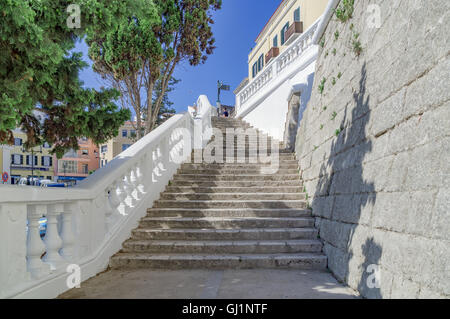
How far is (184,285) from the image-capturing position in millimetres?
3379

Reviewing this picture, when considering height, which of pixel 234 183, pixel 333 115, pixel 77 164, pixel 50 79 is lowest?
pixel 234 183

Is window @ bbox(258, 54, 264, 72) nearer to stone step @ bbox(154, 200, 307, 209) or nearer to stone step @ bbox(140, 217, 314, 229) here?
stone step @ bbox(154, 200, 307, 209)

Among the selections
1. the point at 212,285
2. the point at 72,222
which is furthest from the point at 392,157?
the point at 72,222

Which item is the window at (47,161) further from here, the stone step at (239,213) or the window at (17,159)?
the stone step at (239,213)

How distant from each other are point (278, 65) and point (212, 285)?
972 cm

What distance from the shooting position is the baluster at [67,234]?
3248 millimetres

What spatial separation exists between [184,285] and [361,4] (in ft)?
15.5

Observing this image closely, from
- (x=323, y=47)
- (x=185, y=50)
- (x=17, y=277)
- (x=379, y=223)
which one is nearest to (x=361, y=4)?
(x=323, y=47)

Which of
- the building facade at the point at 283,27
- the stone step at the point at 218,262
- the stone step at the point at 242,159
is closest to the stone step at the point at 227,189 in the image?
the stone step at the point at 242,159

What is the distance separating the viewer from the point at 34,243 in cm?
270

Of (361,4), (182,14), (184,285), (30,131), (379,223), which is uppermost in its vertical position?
(182,14)

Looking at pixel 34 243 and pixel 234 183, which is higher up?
pixel 234 183

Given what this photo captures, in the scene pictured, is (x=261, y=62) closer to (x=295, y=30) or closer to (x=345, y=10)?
(x=295, y=30)
